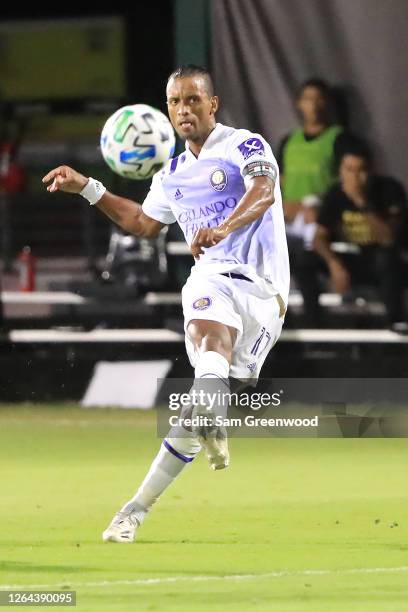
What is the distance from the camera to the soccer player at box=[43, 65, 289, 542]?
7375 mm

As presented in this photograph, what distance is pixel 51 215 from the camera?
68.3 ft

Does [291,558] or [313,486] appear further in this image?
[313,486]

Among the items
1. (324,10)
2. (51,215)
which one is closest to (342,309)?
(324,10)

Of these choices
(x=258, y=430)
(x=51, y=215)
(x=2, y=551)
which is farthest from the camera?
(x=51, y=215)

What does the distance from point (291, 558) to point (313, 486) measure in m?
2.58

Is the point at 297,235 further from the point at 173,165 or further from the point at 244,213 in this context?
the point at 244,213

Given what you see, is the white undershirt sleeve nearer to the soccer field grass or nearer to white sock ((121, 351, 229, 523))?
white sock ((121, 351, 229, 523))

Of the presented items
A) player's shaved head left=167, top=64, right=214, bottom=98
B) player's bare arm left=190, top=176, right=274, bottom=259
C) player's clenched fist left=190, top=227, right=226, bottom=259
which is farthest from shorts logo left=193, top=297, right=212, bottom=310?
player's shaved head left=167, top=64, right=214, bottom=98

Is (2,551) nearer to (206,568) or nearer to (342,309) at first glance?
(206,568)

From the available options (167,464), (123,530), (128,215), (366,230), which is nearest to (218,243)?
(128,215)

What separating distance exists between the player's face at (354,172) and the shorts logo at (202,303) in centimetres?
612

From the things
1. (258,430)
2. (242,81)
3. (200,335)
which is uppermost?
(242,81)

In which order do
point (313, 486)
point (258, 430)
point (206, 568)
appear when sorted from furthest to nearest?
point (258, 430) < point (313, 486) < point (206, 568)

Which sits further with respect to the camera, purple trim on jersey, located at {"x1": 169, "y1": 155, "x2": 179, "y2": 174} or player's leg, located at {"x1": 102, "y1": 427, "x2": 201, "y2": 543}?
purple trim on jersey, located at {"x1": 169, "y1": 155, "x2": 179, "y2": 174}
